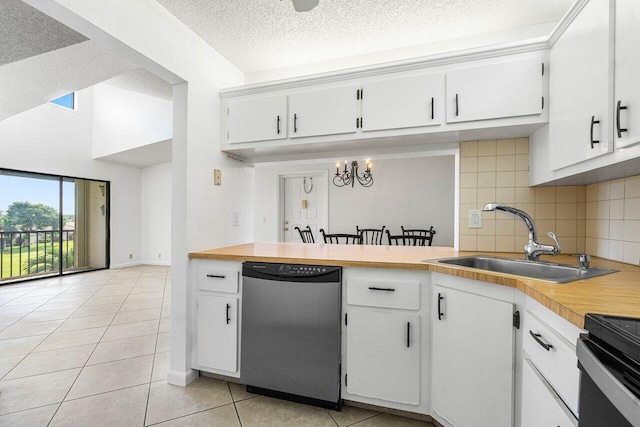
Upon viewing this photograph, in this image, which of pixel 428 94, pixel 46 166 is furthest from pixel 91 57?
pixel 46 166

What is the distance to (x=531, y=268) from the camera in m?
1.62

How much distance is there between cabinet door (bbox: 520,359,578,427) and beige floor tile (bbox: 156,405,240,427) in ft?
4.54

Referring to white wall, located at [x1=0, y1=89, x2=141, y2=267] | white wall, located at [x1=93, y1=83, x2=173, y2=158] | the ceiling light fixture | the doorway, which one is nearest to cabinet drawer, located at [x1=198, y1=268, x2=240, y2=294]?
the ceiling light fixture

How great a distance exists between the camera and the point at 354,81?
198cm

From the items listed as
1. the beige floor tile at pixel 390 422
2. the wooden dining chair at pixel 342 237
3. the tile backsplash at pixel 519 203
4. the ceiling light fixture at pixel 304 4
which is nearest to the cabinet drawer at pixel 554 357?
the beige floor tile at pixel 390 422

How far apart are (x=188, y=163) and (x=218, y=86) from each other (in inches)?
29.2

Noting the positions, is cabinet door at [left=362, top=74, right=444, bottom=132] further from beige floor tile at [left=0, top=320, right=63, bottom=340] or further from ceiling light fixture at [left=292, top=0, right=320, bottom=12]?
beige floor tile at [left=0, top=320, right=63, bottom=340]

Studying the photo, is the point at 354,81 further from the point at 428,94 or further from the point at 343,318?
the point at 343,318

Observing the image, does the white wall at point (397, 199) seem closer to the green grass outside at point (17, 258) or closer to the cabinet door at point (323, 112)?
the cabinet door at point (323, 112)

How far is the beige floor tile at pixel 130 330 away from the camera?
9.21ft

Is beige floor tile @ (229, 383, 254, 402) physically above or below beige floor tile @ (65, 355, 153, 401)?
above

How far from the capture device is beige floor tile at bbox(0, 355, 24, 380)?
216 cm

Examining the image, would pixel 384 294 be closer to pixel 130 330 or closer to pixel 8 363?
pixel 130 330

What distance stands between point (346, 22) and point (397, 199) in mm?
4053
